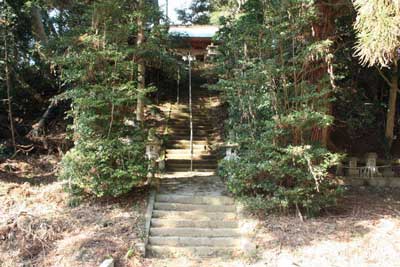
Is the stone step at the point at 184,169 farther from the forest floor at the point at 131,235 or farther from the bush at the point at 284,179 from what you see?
the bush at the point at 284,179

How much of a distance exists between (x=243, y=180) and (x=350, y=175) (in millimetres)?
4019

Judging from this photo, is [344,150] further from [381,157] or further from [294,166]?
[294,166]

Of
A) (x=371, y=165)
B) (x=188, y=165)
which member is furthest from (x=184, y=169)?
(x=371, y=165)

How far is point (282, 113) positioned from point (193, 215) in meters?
2.25

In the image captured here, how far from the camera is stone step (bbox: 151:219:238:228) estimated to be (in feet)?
19.7

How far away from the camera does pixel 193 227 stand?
602 centimetres

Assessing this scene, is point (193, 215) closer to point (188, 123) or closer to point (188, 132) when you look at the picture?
point (188, 132)

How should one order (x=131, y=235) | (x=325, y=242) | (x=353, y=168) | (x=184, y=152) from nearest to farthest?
1. (x=325, y=242)
2. (x=131, y=235)
3. (x=353, y=168)
4. (x=184, y=152)

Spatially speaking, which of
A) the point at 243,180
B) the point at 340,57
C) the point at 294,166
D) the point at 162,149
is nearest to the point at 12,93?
the point at 162,149

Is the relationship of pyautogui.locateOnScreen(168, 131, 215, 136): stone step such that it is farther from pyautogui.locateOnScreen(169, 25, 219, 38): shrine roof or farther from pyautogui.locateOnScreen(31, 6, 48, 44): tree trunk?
pyautogui.locateOnScreen(169, 25, 219, 38): shrine roof

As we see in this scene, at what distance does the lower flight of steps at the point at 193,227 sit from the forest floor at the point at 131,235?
21 cm

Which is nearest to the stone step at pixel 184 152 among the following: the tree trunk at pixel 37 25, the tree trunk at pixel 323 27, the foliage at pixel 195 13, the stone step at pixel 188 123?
the stone step at pixel 188 123

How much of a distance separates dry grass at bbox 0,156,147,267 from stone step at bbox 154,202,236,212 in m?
0.32

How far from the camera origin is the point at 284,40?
644 centimetres
